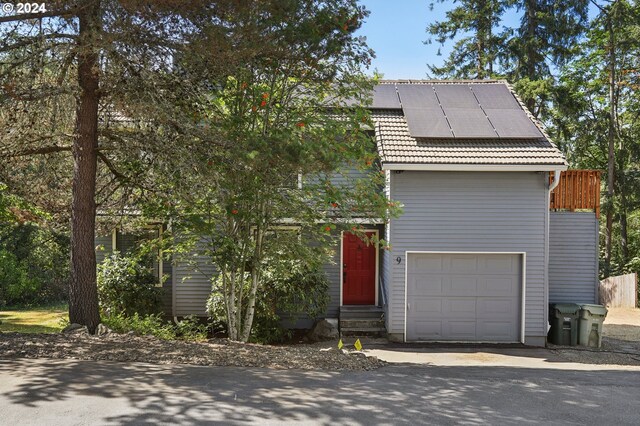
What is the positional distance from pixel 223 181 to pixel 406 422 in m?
4.32

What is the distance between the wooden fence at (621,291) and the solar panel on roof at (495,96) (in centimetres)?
741

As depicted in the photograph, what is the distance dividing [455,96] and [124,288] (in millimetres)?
9622

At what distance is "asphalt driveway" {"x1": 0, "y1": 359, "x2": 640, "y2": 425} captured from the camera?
493 cm

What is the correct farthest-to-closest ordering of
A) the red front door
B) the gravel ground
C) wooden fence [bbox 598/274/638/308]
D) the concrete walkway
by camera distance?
wooden fence [bbox 598/274/638/308] → the red front door → the gravel ground → the concrete walkway

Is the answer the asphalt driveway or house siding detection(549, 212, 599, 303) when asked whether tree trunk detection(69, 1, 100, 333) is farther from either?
house siding detection(549, 212, 599, 303)

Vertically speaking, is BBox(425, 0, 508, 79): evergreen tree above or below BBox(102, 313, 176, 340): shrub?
above

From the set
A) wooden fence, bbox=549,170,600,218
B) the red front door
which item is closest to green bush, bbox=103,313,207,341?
the red front door

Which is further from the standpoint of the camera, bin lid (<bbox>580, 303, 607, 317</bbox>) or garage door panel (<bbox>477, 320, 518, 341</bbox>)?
garage door panel (<bbox>477, 320, 518, 341</bbox>)

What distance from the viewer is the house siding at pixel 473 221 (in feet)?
39.1

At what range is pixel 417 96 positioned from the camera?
1470 centimetres

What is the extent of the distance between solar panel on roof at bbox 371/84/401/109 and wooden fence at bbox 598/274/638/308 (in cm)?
940

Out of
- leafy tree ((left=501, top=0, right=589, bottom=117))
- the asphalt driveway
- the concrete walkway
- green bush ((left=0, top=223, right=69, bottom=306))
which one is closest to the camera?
the asphalt driveway

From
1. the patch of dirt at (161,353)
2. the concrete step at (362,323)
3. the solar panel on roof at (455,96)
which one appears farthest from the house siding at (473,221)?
the patch of dirt at (161,353)


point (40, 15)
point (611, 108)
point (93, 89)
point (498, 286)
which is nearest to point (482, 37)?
point (611, 108)
